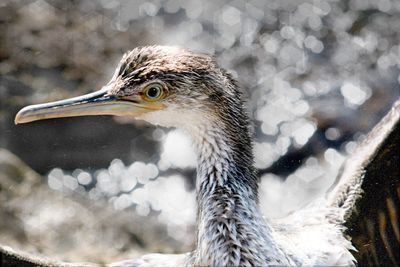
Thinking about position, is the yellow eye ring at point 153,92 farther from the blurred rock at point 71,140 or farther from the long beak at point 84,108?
the blurred rock at point 71,140

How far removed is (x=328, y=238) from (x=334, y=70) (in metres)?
3.92

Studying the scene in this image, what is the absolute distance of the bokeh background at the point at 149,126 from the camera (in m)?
6.28

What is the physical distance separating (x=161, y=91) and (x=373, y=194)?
146cm

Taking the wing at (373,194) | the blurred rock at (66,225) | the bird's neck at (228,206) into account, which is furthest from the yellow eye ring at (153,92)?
the blurred rock at (66,225)

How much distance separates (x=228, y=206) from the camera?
3662 mm

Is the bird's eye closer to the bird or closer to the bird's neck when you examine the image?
the bird

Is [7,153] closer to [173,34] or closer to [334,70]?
[173,34]

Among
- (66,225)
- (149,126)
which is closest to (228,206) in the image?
(66,225)

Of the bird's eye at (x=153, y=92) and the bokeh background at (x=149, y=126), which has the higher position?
the bird's eye at (x=153, y=92)

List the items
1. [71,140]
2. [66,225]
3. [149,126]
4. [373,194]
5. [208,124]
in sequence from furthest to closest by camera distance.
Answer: [149,126], [71,140], [66,225], [373,194], [208,124]

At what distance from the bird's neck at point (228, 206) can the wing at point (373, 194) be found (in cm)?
87

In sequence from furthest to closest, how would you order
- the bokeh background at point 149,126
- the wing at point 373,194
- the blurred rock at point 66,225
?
the bokeh background at point 149,126 < the blurred rock at point 66,225 < the wing at point 373,194

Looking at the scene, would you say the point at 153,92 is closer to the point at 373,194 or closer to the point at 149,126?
the point at 373,194

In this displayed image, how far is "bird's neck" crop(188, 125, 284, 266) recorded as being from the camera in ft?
11.7
